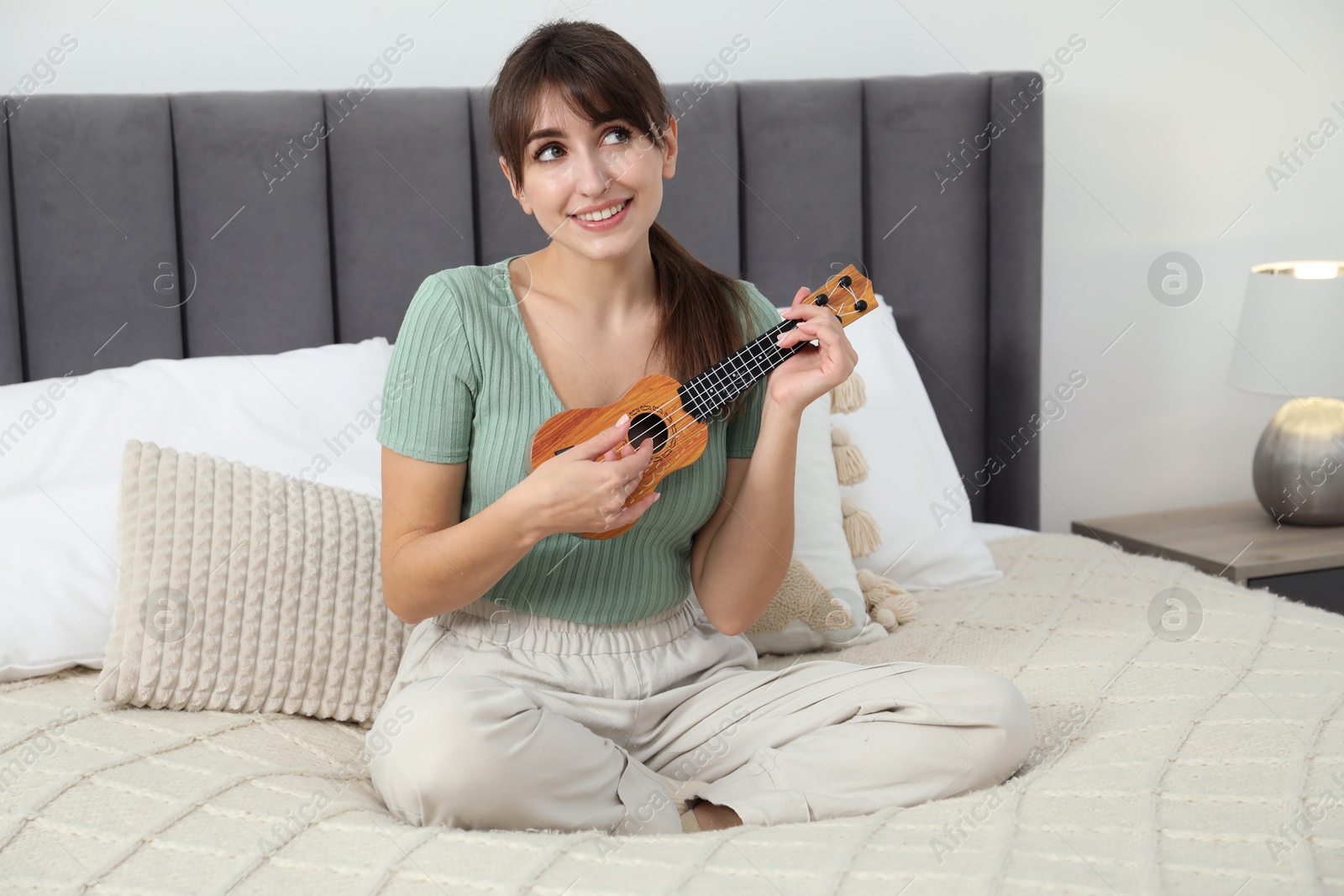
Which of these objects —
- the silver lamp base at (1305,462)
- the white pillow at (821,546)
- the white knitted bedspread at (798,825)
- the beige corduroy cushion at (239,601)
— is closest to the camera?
the white knitted bedspread at (798,825)

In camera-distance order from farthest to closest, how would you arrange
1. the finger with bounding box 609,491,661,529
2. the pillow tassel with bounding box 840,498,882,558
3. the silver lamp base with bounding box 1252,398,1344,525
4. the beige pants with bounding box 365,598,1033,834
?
the silver lamp base with bounding box 1252,398,1344,525
the pillow tassel with bounding box 840,498,882,558
the finger with bounding box 609,491,661,529
the beige pants with bounding box 365,598,1033,834

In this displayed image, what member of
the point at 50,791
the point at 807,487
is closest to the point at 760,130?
the point at 807,487

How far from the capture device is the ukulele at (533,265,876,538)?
3.69 ft

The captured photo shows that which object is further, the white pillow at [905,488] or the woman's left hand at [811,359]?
the white pillow at [905,488]

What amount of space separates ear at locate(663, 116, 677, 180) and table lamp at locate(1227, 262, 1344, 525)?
4.77 ft

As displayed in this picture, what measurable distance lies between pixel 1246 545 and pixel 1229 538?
0.06 meters

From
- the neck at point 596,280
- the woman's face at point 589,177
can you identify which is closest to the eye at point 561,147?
the woman's face at point 589,177

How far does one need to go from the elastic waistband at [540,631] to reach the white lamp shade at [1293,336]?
153 cm

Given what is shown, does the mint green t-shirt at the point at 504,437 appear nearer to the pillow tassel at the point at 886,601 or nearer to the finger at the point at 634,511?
the finger at the point at 634,511

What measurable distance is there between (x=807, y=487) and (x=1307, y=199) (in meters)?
1.62

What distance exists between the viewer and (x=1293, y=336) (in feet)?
6.89

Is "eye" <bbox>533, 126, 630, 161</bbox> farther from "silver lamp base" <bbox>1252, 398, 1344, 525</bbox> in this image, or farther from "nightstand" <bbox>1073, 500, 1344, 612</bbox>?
"silver lamp base" <bbox>1252, 398, 1344, 525</bbox>

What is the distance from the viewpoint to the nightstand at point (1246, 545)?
2.00 meters

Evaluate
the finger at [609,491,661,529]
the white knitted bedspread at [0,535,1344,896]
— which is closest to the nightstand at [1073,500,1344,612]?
the white knitted bedspread at [0,535,1344,896]
